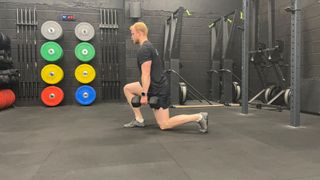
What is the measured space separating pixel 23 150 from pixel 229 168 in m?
1.79

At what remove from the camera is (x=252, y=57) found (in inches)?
237

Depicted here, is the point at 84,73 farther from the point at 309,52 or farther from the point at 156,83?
the point at 309,52

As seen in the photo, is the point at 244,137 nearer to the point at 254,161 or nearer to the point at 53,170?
the point at 254,161

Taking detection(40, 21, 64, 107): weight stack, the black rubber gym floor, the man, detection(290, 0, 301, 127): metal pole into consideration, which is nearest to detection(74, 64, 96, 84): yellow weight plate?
detection(40, 21, 64, 107): weight stack

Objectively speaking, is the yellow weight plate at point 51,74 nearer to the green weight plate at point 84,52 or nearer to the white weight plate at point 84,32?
the green weight plate at point 84,52

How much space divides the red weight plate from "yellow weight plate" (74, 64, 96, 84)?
0.49m

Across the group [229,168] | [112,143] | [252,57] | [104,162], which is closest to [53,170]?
[104,162]

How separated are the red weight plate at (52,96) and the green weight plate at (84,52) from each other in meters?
0.82

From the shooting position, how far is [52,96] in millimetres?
6176

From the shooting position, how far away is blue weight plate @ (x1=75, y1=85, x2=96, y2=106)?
630cm

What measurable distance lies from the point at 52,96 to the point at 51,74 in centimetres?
46

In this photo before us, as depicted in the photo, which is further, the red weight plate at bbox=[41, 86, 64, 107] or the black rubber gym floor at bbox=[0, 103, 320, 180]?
the red weight plate at bbox=[41, 86, 64, 107]

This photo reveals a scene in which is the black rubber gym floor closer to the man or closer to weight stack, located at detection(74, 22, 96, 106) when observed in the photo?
the man

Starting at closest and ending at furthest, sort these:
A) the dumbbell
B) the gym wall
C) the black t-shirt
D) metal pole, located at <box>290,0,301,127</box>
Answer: the dumbbell → the black t-shirt → metal pole, located at <box>290,0,301,127</box> → the gym wall
